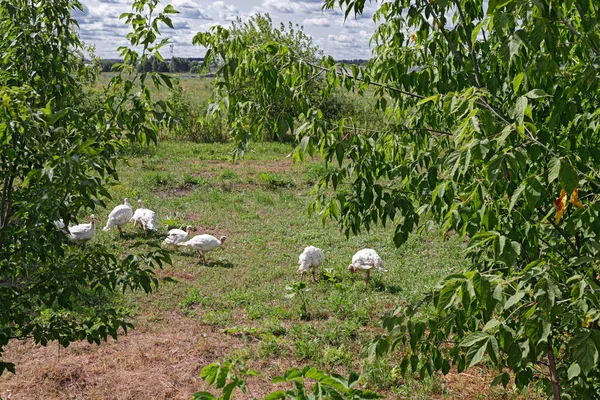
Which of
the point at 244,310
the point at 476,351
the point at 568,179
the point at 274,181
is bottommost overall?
the point at 244,310

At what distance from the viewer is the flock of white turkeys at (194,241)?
351 inches

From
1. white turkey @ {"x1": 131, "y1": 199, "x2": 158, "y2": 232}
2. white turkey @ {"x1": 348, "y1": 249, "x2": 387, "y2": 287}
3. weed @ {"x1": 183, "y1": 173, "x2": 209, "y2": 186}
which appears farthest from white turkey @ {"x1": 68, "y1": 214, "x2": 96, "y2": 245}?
weed @ {"x1": 183, "y1": 173, "x2": 209, "y2": 186}

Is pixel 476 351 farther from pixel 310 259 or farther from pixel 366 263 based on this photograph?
pixel 310 259

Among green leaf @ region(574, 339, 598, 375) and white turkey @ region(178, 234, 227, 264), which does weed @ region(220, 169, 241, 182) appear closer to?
white turkey @ region(178, 234, 227, 264)

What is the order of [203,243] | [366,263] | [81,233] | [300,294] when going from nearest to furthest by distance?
[300,294] < [366,263] < [203,243] < [81,233]

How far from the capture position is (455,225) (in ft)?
10.1

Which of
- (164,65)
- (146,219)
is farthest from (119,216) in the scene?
(164,65)

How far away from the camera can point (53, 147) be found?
3082 millimetres

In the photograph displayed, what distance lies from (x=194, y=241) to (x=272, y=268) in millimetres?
1356

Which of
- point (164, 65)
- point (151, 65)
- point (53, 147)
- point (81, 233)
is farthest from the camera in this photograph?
point (81, 233)

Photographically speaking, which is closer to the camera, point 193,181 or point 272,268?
point 272,268

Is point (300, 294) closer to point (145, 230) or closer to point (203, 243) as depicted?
point (203, 243)

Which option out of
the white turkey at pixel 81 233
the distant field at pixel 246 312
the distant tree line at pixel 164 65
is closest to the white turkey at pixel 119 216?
the distant field at pixel 246 312

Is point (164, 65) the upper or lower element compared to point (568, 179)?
upper
